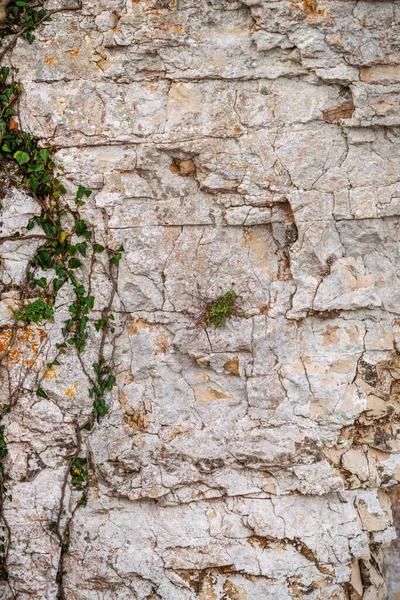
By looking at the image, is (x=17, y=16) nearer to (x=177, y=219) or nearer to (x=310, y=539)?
(x=177, y=219)

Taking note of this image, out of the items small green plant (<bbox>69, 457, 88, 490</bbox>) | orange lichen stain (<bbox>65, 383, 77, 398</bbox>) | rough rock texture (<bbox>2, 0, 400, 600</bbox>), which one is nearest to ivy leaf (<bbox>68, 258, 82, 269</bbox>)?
rough rock texture (<bbox>2, 0, 400, 600</bbox>)

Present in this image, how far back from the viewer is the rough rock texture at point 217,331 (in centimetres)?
300

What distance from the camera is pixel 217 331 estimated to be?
3.13 metres

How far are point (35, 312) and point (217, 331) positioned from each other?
954 mm

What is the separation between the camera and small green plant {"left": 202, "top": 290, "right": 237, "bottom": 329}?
3100mm

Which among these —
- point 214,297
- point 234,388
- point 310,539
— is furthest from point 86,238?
point 310,539

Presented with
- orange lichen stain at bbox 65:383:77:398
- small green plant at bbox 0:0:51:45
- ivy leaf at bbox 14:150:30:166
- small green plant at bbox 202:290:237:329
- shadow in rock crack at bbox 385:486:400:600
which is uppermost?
small green plant at bbox 0:0:51:45

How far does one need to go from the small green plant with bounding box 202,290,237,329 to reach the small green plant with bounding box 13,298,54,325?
2.66ft

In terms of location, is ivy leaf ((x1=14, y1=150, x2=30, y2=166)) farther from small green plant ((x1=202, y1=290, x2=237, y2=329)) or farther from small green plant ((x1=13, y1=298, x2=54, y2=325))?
small green plant ((x1=202, y1=290, x2=237, y2=329))

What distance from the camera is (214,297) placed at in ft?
10.3

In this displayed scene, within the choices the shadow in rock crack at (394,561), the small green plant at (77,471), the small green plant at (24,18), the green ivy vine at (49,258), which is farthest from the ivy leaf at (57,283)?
the shadow in rock crack at (394,561)

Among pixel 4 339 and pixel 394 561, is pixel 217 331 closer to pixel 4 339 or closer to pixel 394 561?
pixel 4 339

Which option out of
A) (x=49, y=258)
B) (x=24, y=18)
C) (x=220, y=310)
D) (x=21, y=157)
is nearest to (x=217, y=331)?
(x=220, y=310)

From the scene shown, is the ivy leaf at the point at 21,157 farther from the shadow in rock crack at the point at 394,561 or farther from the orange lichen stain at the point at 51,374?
the shadow in rock crack at the point at 394,561
